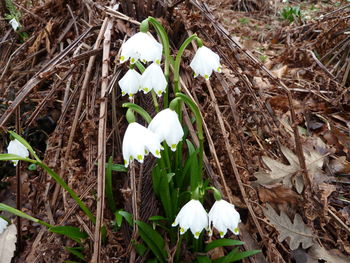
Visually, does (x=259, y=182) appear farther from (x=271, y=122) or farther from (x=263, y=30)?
(x=263, y=30)

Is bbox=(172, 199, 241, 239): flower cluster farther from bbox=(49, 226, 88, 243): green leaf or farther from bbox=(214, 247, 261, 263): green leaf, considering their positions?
bbox=(49, 226, 88, 243): green leaf

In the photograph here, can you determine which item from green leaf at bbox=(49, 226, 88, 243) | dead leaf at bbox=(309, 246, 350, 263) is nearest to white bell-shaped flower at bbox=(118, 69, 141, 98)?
green leaf at bbox=(49, 226, 88, 243)

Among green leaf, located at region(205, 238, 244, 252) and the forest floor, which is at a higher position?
the forest floor

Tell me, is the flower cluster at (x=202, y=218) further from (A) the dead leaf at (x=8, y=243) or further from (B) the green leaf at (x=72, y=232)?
(A) the dead leaf at (x=8, y=243)

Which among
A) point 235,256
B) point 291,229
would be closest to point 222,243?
point 235,256

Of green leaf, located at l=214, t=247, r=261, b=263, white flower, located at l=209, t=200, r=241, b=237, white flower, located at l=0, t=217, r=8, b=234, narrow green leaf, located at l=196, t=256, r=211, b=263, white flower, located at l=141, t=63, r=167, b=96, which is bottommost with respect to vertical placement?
green leaf, located at l=214, t=247, r=261, b=263

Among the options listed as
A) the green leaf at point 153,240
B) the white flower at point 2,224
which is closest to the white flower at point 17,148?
the white flower at point 2,224
